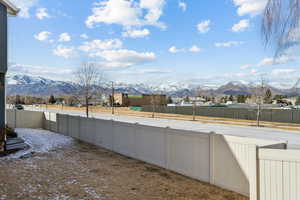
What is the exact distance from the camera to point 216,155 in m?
5.69

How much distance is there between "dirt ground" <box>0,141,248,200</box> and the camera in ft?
17.0

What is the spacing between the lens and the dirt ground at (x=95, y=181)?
5.19 metres

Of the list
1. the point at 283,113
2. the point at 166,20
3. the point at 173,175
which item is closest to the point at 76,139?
the point at 173,175

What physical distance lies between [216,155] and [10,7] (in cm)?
1190

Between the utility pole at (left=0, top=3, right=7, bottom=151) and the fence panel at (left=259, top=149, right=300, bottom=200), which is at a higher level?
the utility pole at (left=0, top=3, right=7, bottom=151)

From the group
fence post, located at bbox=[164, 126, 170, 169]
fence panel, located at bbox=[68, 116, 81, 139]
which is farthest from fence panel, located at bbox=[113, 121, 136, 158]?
fence panel, located at bbox=[68, 116, 81, 139]

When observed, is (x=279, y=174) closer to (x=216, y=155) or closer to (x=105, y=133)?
(x=216, y=155)

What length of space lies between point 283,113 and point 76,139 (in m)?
22.8

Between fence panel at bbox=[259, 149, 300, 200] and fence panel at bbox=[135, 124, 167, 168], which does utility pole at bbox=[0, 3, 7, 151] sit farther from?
fence panel at bbox=[259, 149, 300, 200]

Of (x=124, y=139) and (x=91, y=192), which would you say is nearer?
(x=91, y=192)

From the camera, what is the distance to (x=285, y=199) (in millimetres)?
3613

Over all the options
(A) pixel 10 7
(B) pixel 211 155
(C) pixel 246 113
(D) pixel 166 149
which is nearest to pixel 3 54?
(A) pixel 10 7

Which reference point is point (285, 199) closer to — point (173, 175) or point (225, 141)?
point (225, 141)

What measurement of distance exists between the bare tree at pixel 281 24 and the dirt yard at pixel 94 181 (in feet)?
11.8
